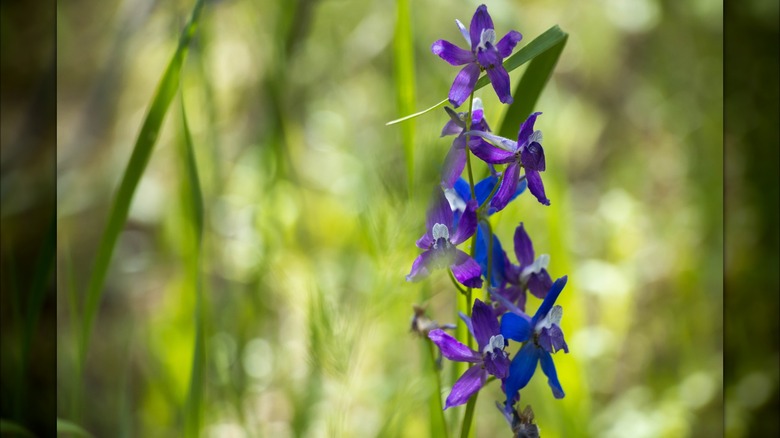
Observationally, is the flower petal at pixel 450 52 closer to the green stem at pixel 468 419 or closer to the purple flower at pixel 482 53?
the purple flower at pixel 482 53

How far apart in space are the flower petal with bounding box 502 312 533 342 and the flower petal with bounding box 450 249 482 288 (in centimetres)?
2

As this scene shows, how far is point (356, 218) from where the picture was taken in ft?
1.80

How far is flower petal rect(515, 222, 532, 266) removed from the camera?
0.31 m

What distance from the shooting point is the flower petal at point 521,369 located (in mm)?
268

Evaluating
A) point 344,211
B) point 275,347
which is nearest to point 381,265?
point 275,347

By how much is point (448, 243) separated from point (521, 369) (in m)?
0.05

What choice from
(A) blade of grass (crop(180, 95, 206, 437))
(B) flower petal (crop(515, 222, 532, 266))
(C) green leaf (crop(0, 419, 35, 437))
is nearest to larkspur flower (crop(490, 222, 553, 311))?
(B) flower petal (crop(515, 222, 532, 266))

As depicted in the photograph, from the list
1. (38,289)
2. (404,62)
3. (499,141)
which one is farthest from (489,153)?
(38,289)

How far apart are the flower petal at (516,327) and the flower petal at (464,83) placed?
0.08 m

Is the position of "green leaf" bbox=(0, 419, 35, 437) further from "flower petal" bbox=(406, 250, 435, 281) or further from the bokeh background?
"flower petal" bbox=(406, 250, 435, 281)

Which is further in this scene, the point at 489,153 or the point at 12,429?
the point at 12,429

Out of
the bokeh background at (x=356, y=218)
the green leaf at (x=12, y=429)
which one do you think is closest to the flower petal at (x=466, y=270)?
the bokeh background at (x=356, y=218)

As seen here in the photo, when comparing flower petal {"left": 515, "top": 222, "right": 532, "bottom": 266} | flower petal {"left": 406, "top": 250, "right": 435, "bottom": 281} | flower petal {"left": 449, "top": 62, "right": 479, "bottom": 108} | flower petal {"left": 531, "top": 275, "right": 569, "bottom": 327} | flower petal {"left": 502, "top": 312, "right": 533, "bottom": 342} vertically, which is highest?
flower petal {"left": 449, "top": 62, "right": 479, "bottom": 108}

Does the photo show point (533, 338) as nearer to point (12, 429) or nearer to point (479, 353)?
point (479, 353)
